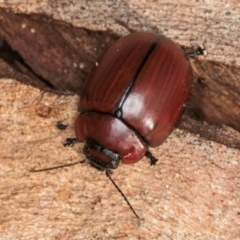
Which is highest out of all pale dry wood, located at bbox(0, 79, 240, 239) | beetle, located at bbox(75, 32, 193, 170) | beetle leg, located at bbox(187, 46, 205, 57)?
beetle leg, located at bbox(187, 46, 205, 57)

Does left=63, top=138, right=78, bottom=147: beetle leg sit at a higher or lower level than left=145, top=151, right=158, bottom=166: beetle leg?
lower

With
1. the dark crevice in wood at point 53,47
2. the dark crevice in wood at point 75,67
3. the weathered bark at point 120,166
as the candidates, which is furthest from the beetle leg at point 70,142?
the dark crevice in wood at point 53,47

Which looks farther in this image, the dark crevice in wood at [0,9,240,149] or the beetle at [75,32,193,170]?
the dark crevice in wood at [0,9,240,149]

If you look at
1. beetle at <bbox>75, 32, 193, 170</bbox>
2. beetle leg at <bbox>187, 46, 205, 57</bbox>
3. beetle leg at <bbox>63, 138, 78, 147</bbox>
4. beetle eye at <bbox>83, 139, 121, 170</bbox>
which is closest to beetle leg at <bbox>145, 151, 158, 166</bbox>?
beetle at <bbox>75, 32, 193, 170</bbox>

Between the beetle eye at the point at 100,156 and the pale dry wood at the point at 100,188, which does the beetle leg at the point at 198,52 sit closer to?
the pale dry wood at the point at 100,188

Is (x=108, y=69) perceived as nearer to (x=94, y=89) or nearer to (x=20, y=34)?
(x=94, y=89)

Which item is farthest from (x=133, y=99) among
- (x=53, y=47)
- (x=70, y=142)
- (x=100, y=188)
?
(x=53, y=47)

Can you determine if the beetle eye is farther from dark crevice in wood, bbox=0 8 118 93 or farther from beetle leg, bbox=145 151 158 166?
dark crevice in wood, bbox=0 8 118 93
